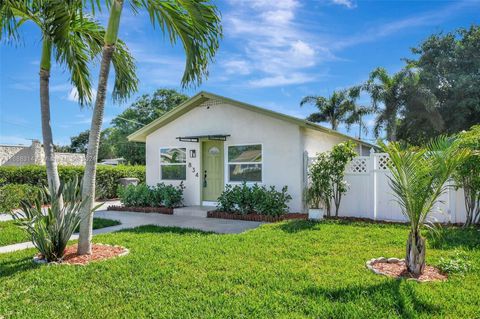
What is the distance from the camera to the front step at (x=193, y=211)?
11297 mm

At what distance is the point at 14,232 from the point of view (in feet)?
28.1

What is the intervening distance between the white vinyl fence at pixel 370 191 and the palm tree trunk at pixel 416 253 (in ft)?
17.0

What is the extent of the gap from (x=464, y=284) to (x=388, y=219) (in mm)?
5549

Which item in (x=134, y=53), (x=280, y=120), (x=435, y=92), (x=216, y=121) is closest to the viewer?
(x=134, y=53)

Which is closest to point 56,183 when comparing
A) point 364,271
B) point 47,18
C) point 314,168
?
point 47,18

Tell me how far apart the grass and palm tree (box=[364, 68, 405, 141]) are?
67.4ft

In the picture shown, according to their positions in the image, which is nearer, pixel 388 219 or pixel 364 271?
pixel 364 271

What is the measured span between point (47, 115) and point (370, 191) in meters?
8.31

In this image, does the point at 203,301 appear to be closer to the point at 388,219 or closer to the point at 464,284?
the point at 464,284

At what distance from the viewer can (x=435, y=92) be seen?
24297 millimetres

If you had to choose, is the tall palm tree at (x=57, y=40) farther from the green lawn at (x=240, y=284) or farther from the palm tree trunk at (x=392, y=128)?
the palm tree trunk at (x=392, y=128)

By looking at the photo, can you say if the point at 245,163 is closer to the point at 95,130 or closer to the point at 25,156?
the point at 95,130

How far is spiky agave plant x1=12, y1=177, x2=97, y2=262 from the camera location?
5.59 m

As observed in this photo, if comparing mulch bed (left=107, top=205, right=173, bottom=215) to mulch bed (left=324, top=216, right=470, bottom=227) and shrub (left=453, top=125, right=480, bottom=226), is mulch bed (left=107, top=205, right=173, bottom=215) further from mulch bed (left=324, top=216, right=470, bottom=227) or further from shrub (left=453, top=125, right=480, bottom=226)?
shrub (left=453, top=125, right=480, bottom=226)
